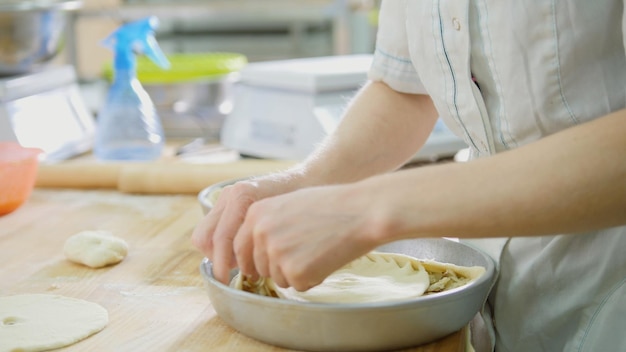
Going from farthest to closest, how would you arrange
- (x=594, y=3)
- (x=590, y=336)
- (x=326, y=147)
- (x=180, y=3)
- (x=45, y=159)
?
(x=180, y=3)
(x=45, y=159)
(x=326, y=147)
(x=590, y=336)
(x=594, y=3)

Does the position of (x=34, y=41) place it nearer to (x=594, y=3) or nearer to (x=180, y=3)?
(x=180, y=3)

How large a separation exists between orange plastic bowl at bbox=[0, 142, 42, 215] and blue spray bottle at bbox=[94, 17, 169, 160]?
1.23ft

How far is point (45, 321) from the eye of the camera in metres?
1.02

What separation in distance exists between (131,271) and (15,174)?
0.47 m

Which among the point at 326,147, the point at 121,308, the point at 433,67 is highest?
the point at 433,67

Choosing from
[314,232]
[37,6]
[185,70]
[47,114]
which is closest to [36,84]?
[47,114]

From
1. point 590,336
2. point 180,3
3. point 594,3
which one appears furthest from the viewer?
point 180,3

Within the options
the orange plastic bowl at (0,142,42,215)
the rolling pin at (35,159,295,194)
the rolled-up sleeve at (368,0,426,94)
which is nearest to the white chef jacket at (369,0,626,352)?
the rolled-up sleeve at (368,0,426,94)

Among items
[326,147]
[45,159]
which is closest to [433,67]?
[326,147]

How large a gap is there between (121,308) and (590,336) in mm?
613

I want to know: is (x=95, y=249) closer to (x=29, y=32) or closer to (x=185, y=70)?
(x=29, y=32)

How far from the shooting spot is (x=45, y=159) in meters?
1.96

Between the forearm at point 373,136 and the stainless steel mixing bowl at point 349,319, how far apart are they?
12.6 inches

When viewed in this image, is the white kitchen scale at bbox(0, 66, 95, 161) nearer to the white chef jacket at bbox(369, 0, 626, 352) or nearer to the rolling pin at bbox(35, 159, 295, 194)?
the rolling pin at bbox(35, 159, 295, 194)
